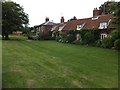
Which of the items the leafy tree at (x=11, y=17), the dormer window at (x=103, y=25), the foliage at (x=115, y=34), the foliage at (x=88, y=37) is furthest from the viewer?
the leafy tree at (x=11, y=17)

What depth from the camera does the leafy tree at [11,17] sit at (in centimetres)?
5144

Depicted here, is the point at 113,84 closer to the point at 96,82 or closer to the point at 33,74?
the point at 96,82

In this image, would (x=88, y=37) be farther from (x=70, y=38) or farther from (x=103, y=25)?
(x=70, y=38)

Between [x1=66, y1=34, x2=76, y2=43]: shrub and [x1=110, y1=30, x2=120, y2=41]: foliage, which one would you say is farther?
[x1=66, y1=34, x2=76, y2=43]: shrub

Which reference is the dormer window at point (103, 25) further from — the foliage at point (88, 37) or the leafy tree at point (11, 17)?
the leafy tree at point (11, 17)

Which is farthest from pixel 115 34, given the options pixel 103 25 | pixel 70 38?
pixel 70 38

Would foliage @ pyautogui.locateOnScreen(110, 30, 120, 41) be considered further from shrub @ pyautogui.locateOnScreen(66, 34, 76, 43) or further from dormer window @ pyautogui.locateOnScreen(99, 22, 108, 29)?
shrub @ pyautogui.locateOnScreen(66, 34, 76, 43)

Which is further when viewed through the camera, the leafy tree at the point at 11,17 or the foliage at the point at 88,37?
the leafy tree at the point at 11,17

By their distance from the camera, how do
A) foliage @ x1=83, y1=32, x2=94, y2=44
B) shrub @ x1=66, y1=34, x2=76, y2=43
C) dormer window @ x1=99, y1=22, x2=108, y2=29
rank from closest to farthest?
dormer window @ x1=99, y1=22, x2=108, y2=29
foliage @ x1=83, y1=32, x2=94, y2=44
shrub @ x1=66, y1=34, x2=76, y2=43

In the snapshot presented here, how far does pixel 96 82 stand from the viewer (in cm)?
1168

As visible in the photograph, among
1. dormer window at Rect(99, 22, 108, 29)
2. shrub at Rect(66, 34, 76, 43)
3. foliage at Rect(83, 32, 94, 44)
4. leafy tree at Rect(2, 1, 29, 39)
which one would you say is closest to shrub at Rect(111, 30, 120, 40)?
dormer window at Rect(99, 22, 108, 29)

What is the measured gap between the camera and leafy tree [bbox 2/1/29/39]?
51.4 meters

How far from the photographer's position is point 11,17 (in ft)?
173

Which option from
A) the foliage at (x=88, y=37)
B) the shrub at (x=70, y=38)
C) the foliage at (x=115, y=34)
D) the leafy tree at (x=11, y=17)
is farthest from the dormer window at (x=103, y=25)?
the leafy tree at (x=11, y=17)
